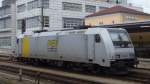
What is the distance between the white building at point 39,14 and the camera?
72812 millimetres

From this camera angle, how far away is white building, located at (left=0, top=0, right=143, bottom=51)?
239 feet

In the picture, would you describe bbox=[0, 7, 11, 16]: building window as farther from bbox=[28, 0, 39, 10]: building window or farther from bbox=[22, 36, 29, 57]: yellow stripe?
bbox=[22, 36, 29, 57]: yellow stripe

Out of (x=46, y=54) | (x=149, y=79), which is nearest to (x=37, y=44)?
(x=46, y=54)

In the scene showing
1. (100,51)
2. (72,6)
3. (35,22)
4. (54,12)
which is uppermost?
(72,6)

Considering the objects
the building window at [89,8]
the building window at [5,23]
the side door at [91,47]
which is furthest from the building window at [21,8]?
the side door at [91,47]

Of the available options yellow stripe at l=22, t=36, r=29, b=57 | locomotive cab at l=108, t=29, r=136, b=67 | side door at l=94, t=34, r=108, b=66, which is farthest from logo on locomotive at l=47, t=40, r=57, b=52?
locomotive cab at l=108, t=29, r=136, b=67

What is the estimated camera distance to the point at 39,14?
72.2m

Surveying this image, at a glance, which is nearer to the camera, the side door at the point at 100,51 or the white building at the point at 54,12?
the side door at the point at 100,51

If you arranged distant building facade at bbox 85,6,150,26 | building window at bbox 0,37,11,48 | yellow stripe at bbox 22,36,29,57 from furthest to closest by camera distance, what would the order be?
building window at bbox 0,37,11,48
distant building facade at bbox 85,6,150,26
yellow stripe at bbox 22,36,29,57

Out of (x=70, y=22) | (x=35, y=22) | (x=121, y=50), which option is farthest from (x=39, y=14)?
(x=121, y=50)

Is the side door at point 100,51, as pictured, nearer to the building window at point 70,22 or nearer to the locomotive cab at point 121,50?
the locomotive cab at point 121,50

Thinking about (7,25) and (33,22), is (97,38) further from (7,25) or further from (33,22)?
(7,25)

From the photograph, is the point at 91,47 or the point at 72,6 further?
the point at 72,6

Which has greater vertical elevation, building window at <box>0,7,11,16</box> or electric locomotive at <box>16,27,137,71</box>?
building window at <box>0,7,11,16</box>
